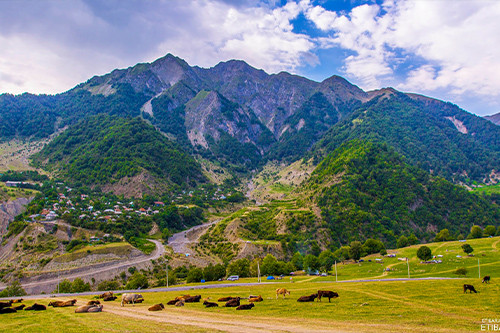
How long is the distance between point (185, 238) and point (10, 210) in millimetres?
70382

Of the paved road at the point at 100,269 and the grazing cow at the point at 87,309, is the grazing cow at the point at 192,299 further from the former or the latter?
the paved road at the point at 100,269

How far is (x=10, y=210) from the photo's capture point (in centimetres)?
12112

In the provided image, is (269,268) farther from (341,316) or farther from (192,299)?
(341,316)

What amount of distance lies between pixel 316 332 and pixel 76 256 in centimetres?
9205

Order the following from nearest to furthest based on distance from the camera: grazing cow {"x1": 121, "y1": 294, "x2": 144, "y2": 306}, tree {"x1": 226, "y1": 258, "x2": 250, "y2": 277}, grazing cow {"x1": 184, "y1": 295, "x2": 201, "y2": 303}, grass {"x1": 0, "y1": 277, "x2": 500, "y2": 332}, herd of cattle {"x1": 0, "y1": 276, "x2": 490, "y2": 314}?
grass {"x1": 0, "y1": 277, "x2": 500, "y2": 332}
herd of cattle {"x1": 0, "y1": 276, "x2": 490, "y2": 314}
grazing cow {"x1": 184, "y1": 295, "x2": 201, "y2": 303}
grazing cow {"x1": 121, "y1": 294, "x2": 144, "y2": 306}
tree {"x1": 226, "y1": 258, "x2": 250, "y2": 277}

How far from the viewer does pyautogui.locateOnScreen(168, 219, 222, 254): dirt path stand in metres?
119

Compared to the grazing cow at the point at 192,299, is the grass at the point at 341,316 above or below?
above

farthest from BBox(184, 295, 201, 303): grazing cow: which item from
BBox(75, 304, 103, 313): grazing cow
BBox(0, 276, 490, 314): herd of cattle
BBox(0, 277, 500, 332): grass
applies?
BBox(75, 304, 103, 313): grazing cow

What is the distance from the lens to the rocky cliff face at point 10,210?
111250 millimetres

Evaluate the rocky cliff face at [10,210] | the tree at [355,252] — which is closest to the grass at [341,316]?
the tree at [355,252]

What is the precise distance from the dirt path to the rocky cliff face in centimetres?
5956

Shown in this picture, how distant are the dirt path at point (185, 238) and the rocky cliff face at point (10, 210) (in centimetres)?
5956

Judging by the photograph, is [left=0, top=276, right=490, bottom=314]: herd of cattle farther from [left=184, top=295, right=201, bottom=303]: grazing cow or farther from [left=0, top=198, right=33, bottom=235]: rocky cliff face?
[left=0, top=198, right=33, bottom=235]: rocky cliff face

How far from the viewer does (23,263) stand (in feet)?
276
